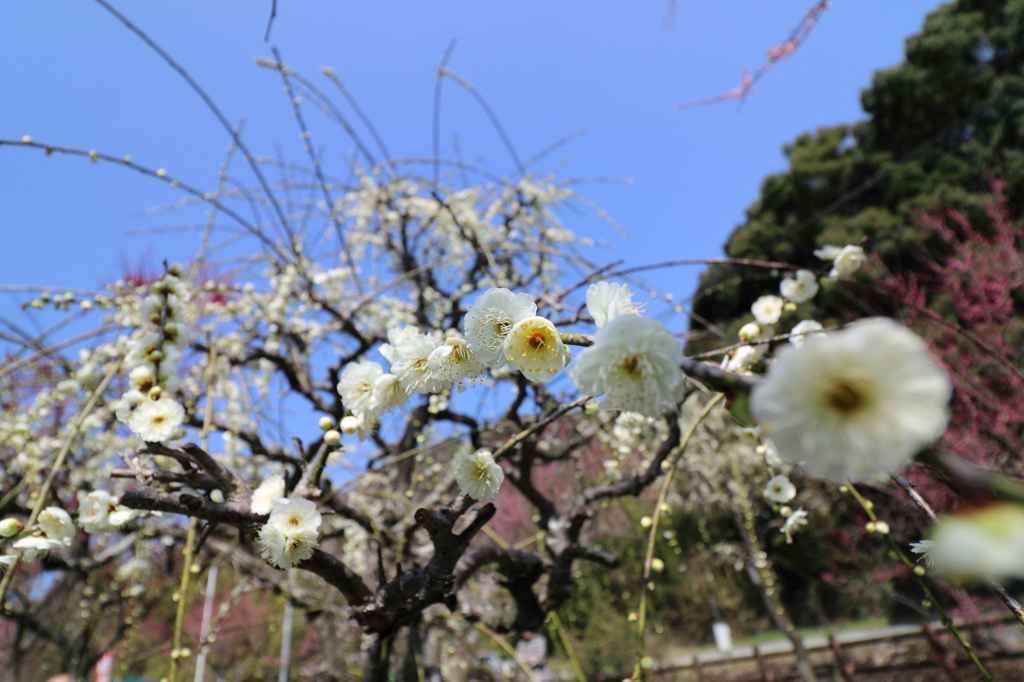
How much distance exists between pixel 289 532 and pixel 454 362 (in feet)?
1.52

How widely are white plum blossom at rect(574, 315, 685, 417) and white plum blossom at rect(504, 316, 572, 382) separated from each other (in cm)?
9

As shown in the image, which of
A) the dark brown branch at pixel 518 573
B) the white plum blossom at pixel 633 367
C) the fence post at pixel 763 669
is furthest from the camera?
the fence post at pixel 763 669

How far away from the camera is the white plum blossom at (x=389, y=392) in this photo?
2.93 ft

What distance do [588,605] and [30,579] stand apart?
6434 millimetres

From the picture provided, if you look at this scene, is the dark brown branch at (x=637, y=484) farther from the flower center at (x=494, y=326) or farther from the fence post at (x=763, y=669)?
the fence post at (x=763, y=669)

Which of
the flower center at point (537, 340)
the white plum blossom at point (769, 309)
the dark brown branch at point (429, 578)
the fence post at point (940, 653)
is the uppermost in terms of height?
the white plum blossom at point (769, 309)

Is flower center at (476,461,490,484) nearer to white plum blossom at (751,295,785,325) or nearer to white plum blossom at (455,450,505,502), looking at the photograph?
white plum blossom at (455,450,505,502)

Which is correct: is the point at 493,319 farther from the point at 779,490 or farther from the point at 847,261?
the point at 847,261

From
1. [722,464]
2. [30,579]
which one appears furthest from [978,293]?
[30,579]

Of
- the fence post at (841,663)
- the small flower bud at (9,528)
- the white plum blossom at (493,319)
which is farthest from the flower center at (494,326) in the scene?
the fence post at (841,663)

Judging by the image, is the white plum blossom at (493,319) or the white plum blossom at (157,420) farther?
the white plum blossom at (157,420)

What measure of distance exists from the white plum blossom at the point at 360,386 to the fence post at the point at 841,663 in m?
6.32

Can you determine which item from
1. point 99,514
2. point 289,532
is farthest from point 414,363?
point 99,514

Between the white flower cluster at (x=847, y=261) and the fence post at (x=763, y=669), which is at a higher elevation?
the white flower cluster at (x=847, y=261)
